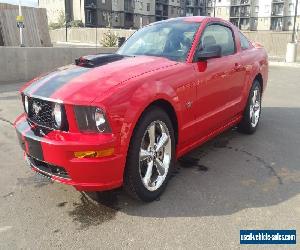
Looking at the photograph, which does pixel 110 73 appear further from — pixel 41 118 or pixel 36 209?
pixel 36 209

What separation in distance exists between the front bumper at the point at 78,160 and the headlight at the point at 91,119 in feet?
0.17

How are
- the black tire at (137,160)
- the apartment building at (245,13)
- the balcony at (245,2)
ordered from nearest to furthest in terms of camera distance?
the black tire at (137,160) < the balcony at (245,2) < the apartment building at (245,13)

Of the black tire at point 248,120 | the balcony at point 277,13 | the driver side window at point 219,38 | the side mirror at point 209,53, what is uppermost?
the balcony at point 277,13

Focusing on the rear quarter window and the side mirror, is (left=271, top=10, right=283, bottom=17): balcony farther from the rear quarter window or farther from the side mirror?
the side mirror

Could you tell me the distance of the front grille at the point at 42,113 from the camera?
10.3 feet

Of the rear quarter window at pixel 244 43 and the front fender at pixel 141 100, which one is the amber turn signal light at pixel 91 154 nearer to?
the front fender at pixel 141 100

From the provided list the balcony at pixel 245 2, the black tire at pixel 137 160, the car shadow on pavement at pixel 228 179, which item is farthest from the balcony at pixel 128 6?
the black tire at pixel 137 160

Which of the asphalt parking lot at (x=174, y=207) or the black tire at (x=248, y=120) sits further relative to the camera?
the black tire at (x=248, y=120)

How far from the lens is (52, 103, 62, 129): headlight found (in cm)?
307

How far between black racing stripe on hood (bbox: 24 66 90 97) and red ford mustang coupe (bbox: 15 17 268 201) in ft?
0.04

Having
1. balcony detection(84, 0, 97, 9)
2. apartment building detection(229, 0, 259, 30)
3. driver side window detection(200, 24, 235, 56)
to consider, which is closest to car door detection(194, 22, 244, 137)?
driver side window detection(200, 24, 235, 56)

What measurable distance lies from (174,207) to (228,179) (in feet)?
3.06

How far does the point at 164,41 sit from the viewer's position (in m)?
4.40

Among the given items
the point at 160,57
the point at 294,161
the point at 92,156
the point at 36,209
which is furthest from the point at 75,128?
the point at 294,161
